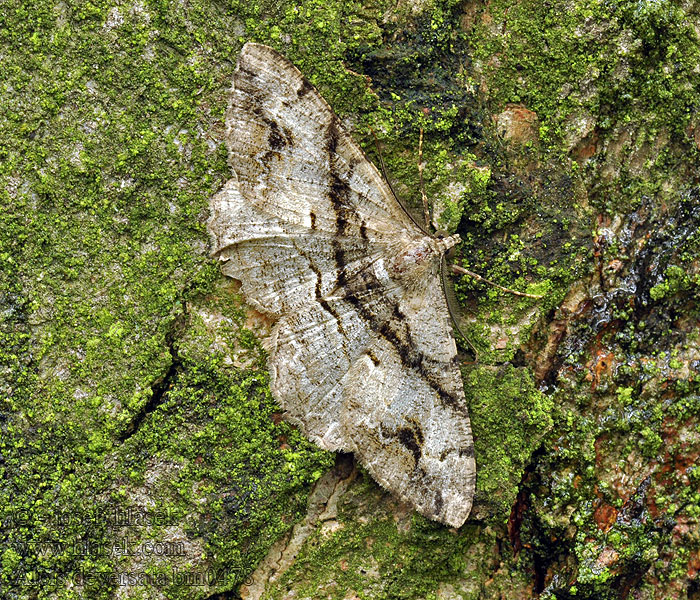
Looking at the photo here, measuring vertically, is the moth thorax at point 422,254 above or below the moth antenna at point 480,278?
above

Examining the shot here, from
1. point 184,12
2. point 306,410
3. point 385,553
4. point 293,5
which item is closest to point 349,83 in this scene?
point 293,5

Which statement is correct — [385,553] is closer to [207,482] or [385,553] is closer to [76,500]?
[207,482]

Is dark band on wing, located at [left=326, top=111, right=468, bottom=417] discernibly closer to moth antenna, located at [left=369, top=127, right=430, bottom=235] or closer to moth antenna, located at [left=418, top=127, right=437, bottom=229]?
moth antenna, located at [left=369, top=127, right=430, bottom=235]

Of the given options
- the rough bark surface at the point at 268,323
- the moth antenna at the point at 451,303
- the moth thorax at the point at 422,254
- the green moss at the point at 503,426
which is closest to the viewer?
the rough bark surface at the point at 268,323

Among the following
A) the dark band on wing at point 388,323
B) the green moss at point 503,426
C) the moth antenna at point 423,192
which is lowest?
the green moss at point 503,426

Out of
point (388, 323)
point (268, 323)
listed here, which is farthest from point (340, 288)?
point (268, 323)

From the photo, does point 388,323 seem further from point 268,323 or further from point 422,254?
point 268,323

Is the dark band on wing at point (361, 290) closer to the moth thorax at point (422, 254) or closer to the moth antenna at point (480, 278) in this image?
the moth thorax at point (422, 254)

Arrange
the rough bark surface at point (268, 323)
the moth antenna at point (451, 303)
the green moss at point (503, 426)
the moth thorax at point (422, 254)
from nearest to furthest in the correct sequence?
1. the rough bark surface at point (268, 323)
2. the green moss at point (503, 426)
3. the moth thorax at point (422, 254)
4. the moth antenna at point (451, 303)

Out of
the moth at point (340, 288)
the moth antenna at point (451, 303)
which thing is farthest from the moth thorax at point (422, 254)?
the moth antenna at point (451, 303)
